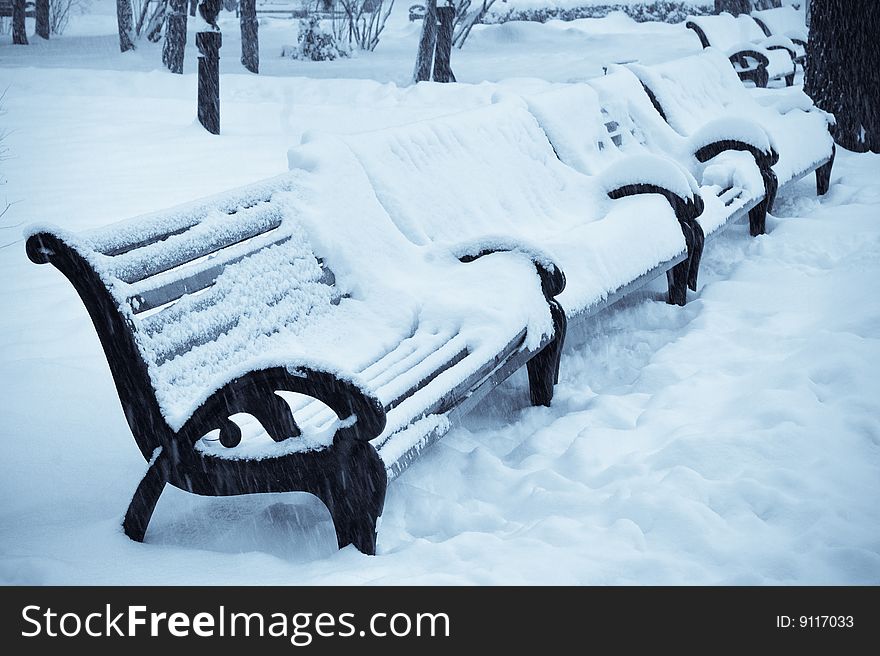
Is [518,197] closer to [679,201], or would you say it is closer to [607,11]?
[679,201]

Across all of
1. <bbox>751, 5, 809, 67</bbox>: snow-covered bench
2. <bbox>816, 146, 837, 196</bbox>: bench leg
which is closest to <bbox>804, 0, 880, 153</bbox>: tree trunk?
<bbox>816, 146, 837, 196</bbox>: bench leg

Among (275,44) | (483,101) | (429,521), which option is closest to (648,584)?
(429,521)

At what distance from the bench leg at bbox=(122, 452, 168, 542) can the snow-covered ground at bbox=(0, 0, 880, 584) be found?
1.6 inches

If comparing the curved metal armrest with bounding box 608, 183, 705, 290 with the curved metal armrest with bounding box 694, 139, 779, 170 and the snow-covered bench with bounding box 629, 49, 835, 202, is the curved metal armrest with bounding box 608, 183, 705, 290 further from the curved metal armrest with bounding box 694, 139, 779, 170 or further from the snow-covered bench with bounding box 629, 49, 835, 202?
the snow-covered bench with bounding box 629, 49, 835, 202

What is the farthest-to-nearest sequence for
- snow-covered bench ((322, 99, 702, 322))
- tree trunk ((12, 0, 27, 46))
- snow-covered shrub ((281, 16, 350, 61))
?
tree trunk ((12, 0, 27, 46)) < snow-covered shrub ((281, 16, 350, 61)) < snow-covered bench ((322, 99, 702, 322))

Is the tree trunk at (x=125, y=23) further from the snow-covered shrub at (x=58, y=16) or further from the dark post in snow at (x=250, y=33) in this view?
the snow-covered shrub at (x=58, y=16)

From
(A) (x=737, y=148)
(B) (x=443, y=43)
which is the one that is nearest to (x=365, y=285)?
(A) (x=737, y=148)

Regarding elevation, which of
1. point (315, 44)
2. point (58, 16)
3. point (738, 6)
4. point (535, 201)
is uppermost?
point (738, 6)

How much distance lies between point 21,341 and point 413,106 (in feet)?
27.5

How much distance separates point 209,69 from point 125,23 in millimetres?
15257

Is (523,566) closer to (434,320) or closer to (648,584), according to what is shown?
(648,584)

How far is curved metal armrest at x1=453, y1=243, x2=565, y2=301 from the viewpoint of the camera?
3652mm

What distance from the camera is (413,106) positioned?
12156 mm

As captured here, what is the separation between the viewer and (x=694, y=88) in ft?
25.5
